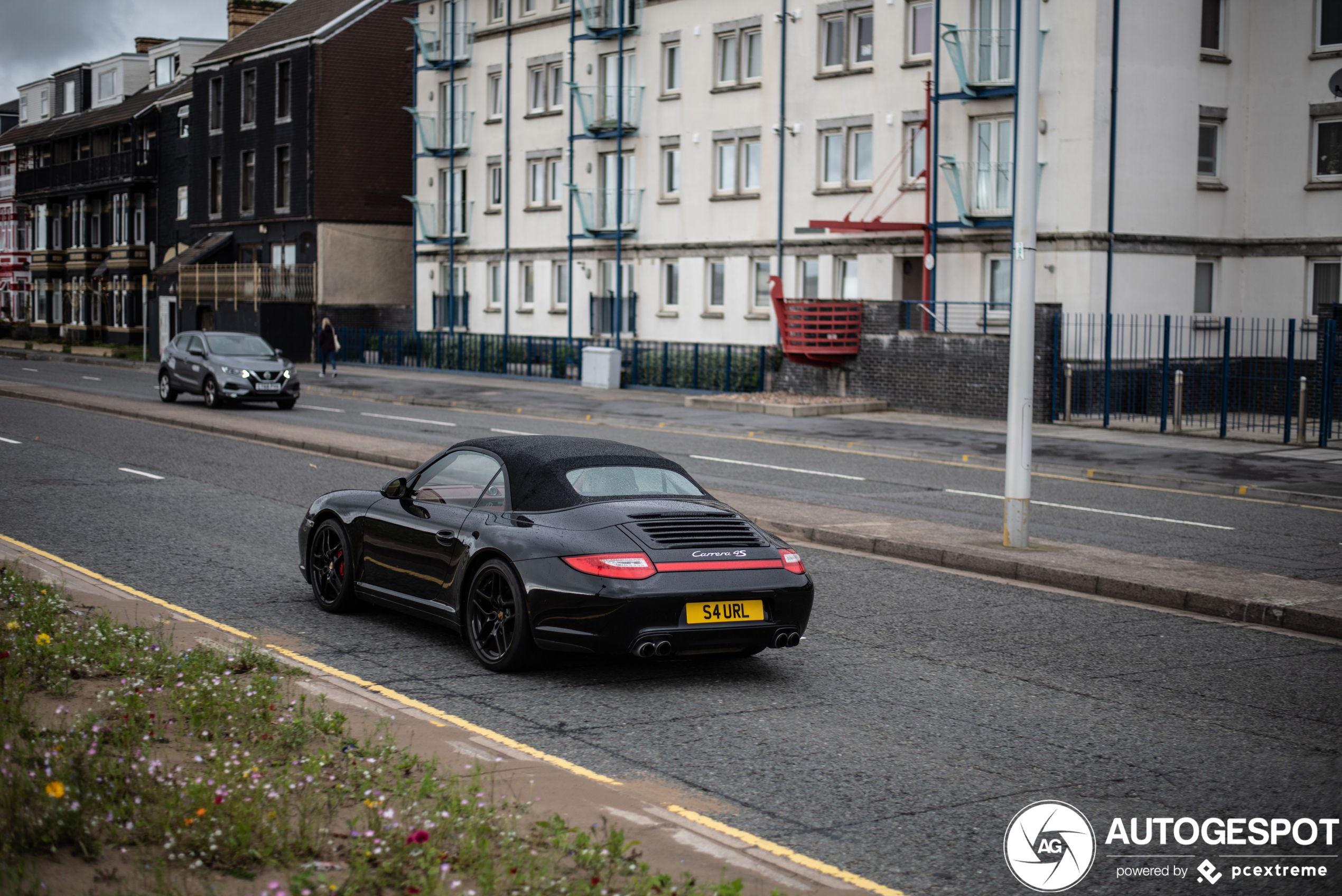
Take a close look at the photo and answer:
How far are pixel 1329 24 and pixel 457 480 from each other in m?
28.9

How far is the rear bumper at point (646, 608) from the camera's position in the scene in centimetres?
739

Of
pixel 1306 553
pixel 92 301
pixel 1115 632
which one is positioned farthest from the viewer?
pixel 92 301

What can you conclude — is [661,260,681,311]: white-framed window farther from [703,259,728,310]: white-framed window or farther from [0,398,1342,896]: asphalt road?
[0,398,1342,896]: asphalt road

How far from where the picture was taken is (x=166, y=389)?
30.0 m

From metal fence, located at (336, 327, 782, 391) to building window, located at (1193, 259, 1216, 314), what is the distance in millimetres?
9574

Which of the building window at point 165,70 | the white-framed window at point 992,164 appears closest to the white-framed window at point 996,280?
the white-framed window at point 992,164

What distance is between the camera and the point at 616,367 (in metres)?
38.4

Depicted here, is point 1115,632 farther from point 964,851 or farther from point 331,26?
point 331,26

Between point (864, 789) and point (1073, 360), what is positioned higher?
point (1073, 360)

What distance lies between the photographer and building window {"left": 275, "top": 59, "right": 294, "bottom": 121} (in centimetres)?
5456

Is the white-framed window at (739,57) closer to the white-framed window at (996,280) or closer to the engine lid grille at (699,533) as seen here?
the white-framed window at (996,280)

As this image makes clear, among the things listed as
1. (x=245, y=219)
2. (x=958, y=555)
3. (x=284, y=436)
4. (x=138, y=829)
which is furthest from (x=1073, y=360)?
(x=245, y=219)

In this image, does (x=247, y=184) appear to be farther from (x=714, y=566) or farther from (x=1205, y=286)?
(x=714, y=566)

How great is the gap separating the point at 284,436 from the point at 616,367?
1756 cm
